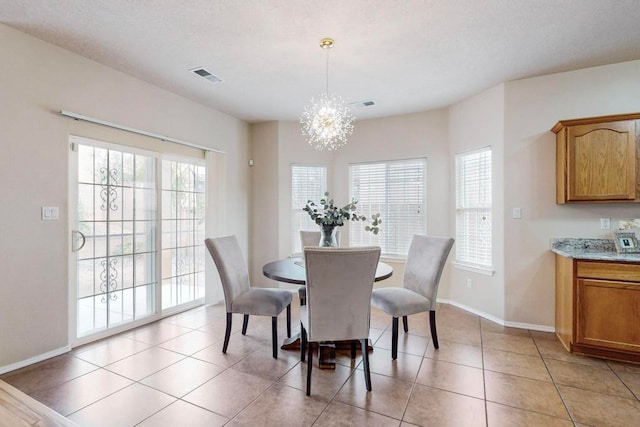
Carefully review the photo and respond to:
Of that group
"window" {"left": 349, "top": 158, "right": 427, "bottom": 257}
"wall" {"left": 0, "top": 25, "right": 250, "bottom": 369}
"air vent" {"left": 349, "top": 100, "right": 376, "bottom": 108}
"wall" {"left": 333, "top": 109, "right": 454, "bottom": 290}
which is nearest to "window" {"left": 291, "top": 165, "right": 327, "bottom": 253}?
"wall" {"left": 333, "top": 109, "right": 454, "bottom": 290}

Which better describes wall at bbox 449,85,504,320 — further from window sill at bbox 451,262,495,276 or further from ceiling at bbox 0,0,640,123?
ceiling at bbox 0,0,640,123

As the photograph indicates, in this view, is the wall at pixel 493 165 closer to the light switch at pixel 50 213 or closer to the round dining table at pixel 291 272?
the round dining table at pixel 291 272

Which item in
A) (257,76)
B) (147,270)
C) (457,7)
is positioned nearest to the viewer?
(457,7)

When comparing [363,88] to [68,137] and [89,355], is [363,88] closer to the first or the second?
[68,137]

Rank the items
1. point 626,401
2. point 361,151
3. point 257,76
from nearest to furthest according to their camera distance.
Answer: point 626,401
point 257,76
point 361,151

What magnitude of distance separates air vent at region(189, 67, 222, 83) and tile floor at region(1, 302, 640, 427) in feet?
8.99

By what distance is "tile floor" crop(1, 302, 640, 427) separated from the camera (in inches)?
75.3

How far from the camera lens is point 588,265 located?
2.67 metres

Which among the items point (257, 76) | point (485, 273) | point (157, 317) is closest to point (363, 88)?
point (257, 76)

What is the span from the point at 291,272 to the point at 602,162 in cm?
308

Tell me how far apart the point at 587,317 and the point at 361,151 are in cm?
333

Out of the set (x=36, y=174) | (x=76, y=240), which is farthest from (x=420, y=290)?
(x=36, y=174)

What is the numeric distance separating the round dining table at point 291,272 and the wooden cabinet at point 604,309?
5.34ft

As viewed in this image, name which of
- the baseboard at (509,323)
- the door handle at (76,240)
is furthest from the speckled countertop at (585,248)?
the door handle at (76,240)
